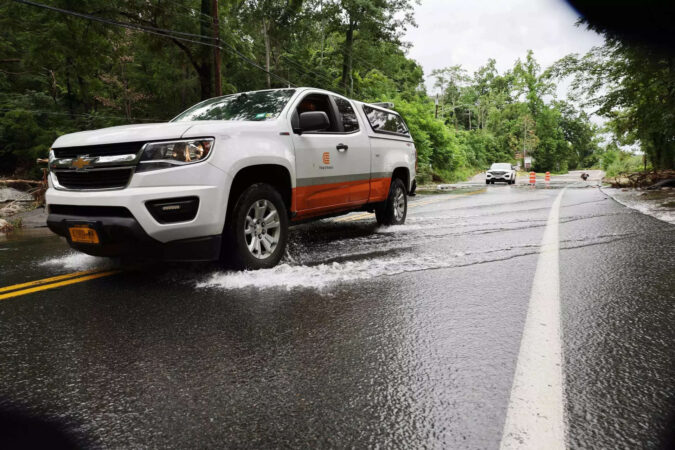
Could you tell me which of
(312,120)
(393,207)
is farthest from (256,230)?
(393,207)

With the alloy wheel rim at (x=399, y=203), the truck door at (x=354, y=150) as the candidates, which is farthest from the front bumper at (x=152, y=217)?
the alloy wheel rim at (x=399, y=203)

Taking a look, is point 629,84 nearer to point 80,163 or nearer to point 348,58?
point 348,58

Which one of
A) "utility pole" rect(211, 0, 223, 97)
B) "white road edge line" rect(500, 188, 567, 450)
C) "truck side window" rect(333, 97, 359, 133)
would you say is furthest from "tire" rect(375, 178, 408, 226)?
"utility pole" rect(211, 0, 223, 97)

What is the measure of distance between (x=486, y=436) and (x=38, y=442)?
1.75m

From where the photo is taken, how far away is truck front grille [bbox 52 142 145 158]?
13.2 ft

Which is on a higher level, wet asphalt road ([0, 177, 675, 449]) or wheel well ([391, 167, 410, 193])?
wheel well ([391, 167, 410, 193])

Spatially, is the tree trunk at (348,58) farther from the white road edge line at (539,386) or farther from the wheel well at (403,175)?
the white road edge line at (539,386)

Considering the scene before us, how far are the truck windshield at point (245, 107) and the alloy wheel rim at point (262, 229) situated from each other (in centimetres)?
108

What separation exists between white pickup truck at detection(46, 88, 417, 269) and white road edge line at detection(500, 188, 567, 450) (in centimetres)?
267

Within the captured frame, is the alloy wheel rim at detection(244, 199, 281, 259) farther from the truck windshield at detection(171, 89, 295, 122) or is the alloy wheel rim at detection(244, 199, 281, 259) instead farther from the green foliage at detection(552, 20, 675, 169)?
the green foliage at detection(552, 20, 675, 169)

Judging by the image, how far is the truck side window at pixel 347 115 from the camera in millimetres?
6340

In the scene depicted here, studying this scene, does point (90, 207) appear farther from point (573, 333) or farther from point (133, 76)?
point (133, 76)

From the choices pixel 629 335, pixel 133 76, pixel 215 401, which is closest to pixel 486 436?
pixel 215 401

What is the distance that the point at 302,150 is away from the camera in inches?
209
